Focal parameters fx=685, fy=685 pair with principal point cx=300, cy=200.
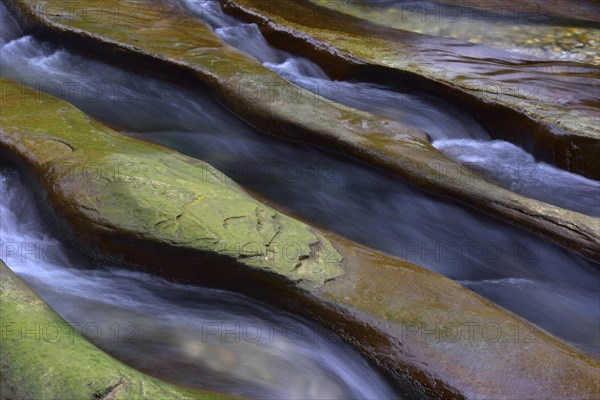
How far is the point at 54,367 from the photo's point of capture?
2830mm

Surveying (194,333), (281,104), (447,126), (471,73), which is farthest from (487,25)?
(194,333)

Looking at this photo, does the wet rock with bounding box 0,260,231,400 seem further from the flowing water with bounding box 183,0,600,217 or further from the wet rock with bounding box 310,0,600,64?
the wet rock with bounding box 310,0,600,64

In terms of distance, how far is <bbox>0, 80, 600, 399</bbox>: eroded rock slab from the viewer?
3500 mm

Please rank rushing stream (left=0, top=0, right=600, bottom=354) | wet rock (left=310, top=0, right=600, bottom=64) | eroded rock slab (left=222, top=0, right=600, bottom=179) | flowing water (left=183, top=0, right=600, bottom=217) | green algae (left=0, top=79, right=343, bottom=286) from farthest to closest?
wet rock (left=310, top=0, right=600, bottom=64), eroded rock slab (left=222, top=0, right=600, bottom=179), flowing water (left=183, top=0, right=600, bottom=217), rushing stream (left=0, top=0, right=600, bottom=354), green algae (left=0, top=79, right=343, bottom=286)

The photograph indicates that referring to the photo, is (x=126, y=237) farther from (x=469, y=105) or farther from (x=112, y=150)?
(x=469, y=105)

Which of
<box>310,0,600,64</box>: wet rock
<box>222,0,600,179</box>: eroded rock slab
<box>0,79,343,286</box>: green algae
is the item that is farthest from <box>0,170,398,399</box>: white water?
<box>310,0,600,64</box>: wet rock

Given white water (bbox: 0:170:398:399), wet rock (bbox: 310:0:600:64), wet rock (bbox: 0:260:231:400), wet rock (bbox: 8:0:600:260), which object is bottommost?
white water (bbox: 0:170:398:399)

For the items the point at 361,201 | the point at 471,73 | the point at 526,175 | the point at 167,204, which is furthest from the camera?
the point at 471,73

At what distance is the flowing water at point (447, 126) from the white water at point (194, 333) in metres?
2.84

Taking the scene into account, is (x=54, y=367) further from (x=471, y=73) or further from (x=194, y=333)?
(x=471, y=73)

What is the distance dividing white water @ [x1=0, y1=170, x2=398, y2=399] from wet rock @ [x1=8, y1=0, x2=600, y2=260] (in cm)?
202

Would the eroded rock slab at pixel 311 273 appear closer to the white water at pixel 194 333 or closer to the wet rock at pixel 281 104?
the white water at pixel 194 333

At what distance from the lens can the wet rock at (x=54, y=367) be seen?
2.76 m

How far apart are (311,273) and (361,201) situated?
1687 mm
